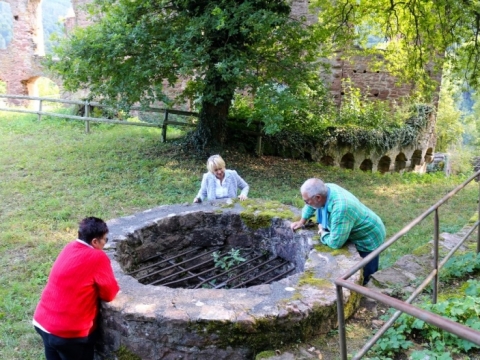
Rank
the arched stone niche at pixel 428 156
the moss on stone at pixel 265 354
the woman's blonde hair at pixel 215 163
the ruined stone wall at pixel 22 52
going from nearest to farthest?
the moss on stone at pixel 265 354 → the woman's blonde hair at pixel 215 163 → the arched stone niche at pixel 428 156 → the ruined stone wall at pixel 22 52

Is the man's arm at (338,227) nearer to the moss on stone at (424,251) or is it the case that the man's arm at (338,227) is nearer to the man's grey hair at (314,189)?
the man's grey hair at (314,189)

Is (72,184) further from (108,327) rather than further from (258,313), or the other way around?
(258,313)

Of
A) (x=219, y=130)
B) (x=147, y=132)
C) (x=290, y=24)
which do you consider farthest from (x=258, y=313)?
(x=147, y=132)

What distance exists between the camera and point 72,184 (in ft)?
28.9

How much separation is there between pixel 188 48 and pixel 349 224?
18.2ft

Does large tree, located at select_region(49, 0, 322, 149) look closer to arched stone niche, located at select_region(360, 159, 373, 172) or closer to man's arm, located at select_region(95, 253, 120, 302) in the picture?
man's arm, located at select_region(95, 253, 120, 302)

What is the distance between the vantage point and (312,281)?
3498mm

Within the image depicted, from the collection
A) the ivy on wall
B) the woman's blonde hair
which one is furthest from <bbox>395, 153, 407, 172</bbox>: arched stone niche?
the woman's blonde hair

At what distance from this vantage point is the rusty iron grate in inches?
176

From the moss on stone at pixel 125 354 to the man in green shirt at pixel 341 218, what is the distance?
1.92 meters

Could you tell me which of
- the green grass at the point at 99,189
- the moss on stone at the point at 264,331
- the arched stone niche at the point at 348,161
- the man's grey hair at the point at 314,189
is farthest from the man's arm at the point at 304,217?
the arched stone niche at the point at 348,161

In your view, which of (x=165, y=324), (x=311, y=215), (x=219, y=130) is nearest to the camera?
(x=165, y=324)

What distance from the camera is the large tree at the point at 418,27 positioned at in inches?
370

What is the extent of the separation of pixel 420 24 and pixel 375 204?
4.82 m
